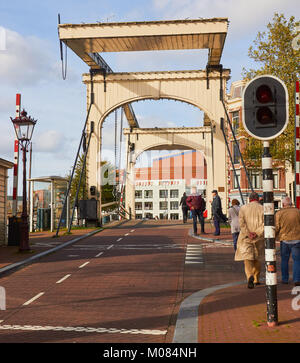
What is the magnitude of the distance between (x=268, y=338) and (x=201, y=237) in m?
13.3

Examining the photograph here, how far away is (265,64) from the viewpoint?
24.5 metres

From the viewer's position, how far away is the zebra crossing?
1290cm

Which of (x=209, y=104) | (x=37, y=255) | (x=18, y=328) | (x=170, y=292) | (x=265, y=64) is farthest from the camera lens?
(x=209, y=104)

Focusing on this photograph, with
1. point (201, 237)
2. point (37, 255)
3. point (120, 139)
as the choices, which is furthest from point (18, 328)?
point (120, 139)

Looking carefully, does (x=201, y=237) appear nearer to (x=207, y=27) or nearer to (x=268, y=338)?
(x=207, y=27)

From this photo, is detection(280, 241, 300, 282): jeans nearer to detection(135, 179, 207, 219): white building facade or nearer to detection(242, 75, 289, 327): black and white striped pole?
detection(242, 75, 289, 327): black and white striped pole

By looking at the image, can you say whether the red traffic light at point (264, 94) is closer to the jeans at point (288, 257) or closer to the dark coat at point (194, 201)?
the jeans at point (288, 257)

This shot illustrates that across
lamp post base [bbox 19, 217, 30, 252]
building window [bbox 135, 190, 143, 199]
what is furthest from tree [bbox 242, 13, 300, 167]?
building window [bbox 135, 190, 143, 199]

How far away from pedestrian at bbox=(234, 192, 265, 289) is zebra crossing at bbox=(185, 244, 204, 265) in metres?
3.47

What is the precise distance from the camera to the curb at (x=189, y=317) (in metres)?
5.77

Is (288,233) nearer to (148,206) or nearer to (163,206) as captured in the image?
(163,206)

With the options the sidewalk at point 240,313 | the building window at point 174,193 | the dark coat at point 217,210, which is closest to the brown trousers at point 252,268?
the sidewalk at point 240,313

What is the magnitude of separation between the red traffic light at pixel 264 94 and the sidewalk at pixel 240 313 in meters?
2.81

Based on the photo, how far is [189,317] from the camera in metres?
6.89
